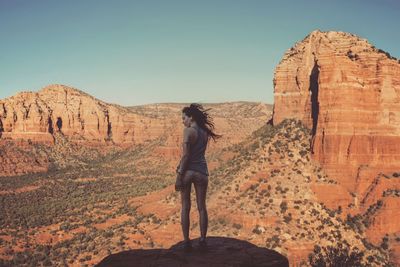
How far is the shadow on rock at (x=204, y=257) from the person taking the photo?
9328mm

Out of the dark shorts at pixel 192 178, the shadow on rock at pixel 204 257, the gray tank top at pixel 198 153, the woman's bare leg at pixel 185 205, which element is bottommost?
the shadow on rock at pixel 204 257

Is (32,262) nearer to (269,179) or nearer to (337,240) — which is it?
(269,179)

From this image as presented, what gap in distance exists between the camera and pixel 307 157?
40.4m

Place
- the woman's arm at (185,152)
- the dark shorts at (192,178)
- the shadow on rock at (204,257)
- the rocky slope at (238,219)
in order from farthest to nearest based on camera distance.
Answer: the rocky slope at (238,219) < the dark shorts at (192,178) < the woman's arm at (185,152) < the shadow on rock at (204,257)

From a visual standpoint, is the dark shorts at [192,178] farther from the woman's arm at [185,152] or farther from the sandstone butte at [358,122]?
the sandstone butte at [358,122]

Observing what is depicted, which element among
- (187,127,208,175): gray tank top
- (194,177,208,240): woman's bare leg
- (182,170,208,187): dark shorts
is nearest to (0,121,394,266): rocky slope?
(194,177,208,240): woman's bare leg

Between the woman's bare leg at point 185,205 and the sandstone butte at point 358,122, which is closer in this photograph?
the woman's bare leg at point 185,205

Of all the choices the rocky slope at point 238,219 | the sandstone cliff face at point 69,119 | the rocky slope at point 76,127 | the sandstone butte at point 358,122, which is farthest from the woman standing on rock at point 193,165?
the sandstone cliff face at point 69,119

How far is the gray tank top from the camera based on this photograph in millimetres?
10266

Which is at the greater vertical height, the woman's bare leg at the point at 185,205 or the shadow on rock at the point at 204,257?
the woman's bare leg at the point at 185,205

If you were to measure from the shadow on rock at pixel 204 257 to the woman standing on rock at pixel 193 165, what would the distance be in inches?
13.7

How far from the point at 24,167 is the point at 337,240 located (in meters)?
85.1

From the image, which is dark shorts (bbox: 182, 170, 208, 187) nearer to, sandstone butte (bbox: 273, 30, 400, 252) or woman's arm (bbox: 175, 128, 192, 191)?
woman's arm (bbox: 175, 128, 192, 191)

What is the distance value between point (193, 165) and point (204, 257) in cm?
215
